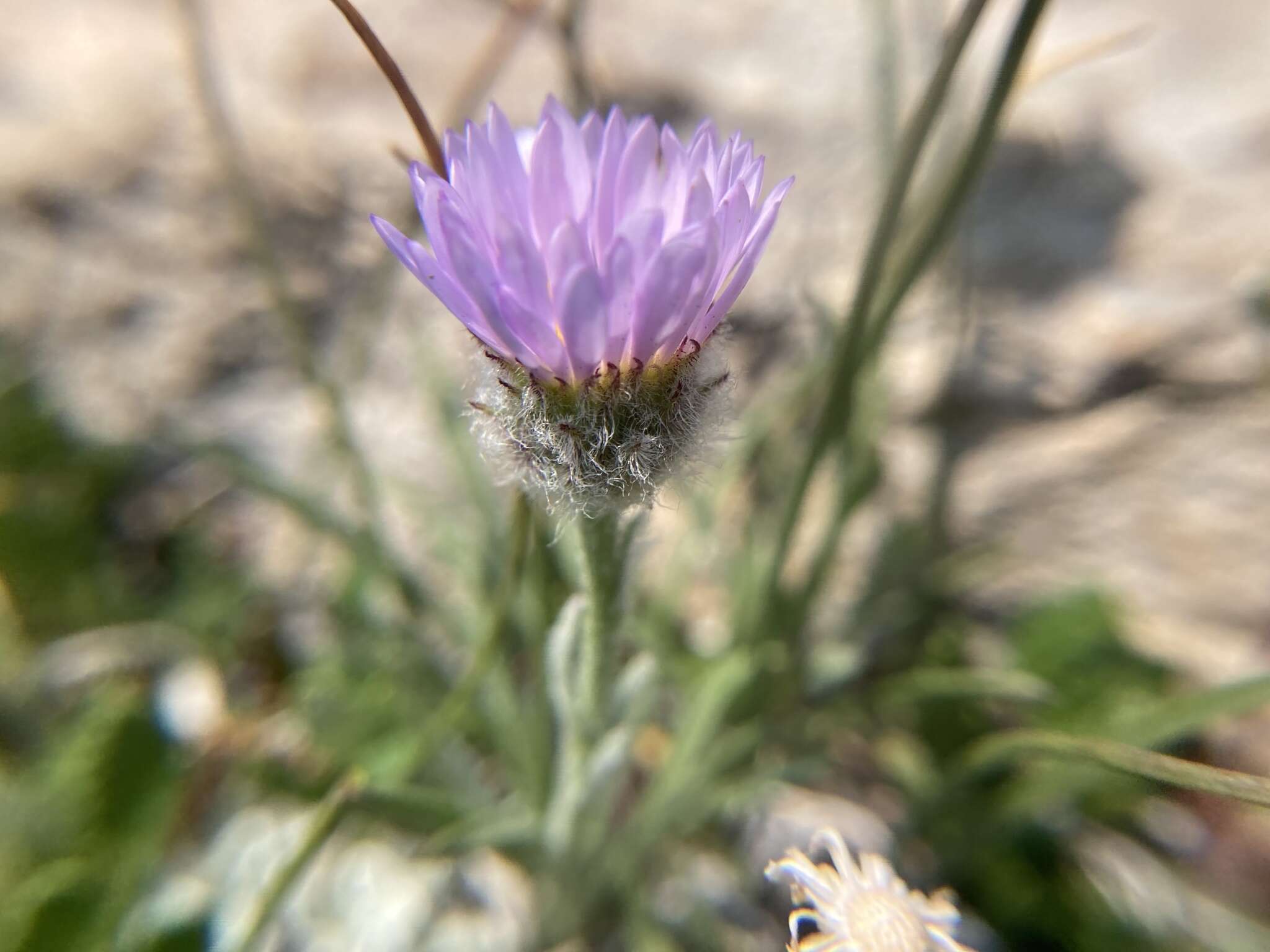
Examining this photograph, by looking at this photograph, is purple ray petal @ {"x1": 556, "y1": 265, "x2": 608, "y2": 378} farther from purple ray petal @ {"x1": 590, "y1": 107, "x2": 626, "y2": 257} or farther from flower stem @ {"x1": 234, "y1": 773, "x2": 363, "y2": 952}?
flower stem @ {"x1": 234, "y1": 773, "x2": 363, "y2": 952}

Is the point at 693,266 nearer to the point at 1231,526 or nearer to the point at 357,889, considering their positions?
the point at 357,889

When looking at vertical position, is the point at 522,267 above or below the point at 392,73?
below

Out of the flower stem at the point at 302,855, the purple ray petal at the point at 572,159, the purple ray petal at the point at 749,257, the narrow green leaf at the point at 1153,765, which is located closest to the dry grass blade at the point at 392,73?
the purple ray petal at the point at 572,159

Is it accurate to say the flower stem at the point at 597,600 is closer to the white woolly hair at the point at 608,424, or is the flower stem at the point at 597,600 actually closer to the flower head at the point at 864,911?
the white woolly hair at the point at 608,424

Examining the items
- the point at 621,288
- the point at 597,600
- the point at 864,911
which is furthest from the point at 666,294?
the point at 864,911

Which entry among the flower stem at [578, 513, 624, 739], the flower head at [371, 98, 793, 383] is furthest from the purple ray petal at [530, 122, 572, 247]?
the flower stem at [578, 513, 624, 739]

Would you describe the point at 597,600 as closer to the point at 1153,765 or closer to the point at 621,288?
the point at 621,288
